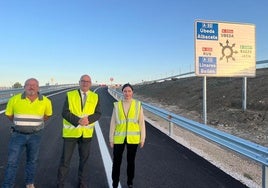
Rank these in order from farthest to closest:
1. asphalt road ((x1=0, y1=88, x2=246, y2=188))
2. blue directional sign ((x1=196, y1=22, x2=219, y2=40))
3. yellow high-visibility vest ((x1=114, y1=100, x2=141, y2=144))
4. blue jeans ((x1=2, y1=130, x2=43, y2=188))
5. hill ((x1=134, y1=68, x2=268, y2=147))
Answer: blue directional sign ((x1=196, y1=22, x2=219, y2=40)) < hill ((x1=134, y1=68, x2=268, y2=147)) < asphalt road ((x1=0, y1=88, x2=246, y2=188)) < yellow high-visibility vest ((x1=114, y1=100, x2=141, y2=144)) < blue jeans ((x1=2, y1=130, x2=43, y2=188))

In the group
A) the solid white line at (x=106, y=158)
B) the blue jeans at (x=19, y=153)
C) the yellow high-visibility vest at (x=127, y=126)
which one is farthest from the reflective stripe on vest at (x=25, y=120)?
the solid white line at (x=106, y=158)

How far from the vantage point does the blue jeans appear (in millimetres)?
6352

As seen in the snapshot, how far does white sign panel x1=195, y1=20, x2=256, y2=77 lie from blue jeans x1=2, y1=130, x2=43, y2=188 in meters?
11.7

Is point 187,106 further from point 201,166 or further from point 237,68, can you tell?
point 201,166

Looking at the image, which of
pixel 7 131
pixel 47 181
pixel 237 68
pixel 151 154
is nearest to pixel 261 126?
pixel 237 68

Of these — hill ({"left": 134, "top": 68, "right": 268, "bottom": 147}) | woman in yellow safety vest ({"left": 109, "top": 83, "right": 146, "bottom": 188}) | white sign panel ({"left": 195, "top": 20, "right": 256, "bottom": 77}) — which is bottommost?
hill ({"left": 134, "top": 68, "right": 268, "bottom": 147})

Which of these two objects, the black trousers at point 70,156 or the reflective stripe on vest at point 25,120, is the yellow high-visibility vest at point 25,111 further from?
the black trousers at point 70,156

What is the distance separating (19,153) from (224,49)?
531 inches

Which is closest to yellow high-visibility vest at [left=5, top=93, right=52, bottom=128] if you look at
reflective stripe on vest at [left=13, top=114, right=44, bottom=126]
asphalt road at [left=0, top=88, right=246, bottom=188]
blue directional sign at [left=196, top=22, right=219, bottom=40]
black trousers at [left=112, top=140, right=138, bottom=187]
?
reflective stripe on vest at [left=13, top=114, right=44, bottom=126]

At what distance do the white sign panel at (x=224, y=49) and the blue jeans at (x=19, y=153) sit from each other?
38.2 ft

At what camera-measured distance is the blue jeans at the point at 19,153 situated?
250 inches

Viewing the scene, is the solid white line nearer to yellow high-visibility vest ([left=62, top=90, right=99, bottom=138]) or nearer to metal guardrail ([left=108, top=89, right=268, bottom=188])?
yellow high-visibility vest ([left=62, top=90, right=99, bottom=138])

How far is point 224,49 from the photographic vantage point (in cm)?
1836

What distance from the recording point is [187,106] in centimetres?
2572
